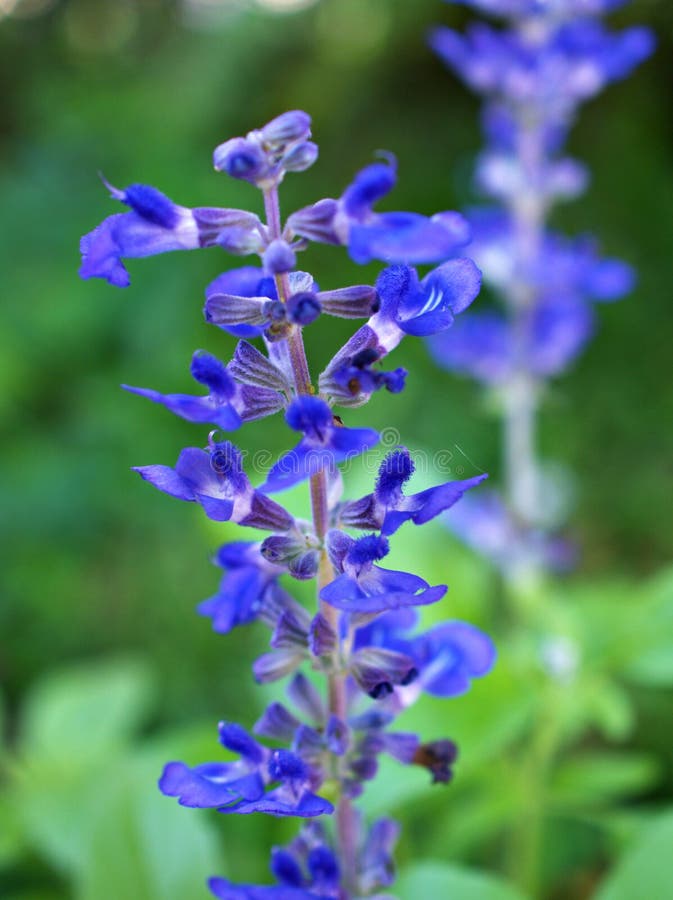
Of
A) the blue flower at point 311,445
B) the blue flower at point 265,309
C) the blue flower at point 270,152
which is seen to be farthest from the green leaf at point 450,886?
the blue flower at point 270,152

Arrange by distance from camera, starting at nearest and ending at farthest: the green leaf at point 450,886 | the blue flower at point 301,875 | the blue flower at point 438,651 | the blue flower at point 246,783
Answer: the blue flower at point 246,783
the blue flower at point 301,875
the blue flower at point 438,651
the green leaf at point 450,886

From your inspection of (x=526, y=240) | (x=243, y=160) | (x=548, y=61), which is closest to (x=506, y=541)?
(x=526, y=240)

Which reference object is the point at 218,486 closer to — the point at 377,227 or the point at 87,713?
the point at 377,227

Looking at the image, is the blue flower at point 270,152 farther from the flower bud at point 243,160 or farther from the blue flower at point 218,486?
the blue flower at point 218,486

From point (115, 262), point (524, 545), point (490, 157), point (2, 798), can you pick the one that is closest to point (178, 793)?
point (115, 262)

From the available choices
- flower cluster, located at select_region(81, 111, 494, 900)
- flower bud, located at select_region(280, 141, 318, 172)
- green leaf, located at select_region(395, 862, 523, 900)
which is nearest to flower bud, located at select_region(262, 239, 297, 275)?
flower cluster, located at select_region(81, 111, 494, 900)

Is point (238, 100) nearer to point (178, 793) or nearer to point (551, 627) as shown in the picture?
point (551, 627)

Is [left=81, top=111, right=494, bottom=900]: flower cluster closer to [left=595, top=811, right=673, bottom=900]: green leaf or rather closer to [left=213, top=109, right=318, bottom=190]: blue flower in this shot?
[left=213, top=109, right=318, bottom=190]: blue flower
